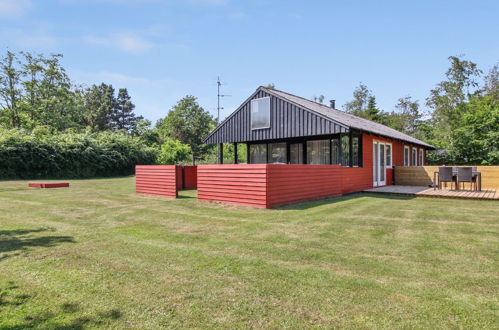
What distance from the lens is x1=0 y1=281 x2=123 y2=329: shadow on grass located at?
7.44 feet

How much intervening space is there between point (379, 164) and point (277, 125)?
5608 millimetres

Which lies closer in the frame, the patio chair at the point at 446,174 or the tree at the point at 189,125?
the patio chair at the point at 446,174

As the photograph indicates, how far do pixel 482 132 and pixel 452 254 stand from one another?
21661mm

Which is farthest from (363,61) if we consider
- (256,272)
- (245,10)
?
(256,272)

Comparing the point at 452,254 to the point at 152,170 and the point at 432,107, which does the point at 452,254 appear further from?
the point at 432,107

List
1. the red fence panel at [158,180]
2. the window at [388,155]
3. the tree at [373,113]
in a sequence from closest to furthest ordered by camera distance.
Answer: the red fence panel at [158,180], the window at [388,155], the tree at [373,113]

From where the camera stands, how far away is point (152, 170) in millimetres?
11375

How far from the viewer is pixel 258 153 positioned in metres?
16.7

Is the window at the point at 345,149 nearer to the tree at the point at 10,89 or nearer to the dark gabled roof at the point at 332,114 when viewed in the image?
the dark gabled roof at the point at 332,114

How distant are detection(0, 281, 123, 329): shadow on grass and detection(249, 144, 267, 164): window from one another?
46.1 feet

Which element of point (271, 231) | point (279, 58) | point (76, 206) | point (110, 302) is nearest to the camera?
point (110, 302)

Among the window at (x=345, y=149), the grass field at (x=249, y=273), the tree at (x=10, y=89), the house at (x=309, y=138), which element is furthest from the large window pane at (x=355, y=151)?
the tree at (x=10, y=89)

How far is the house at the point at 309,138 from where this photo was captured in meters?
12.5

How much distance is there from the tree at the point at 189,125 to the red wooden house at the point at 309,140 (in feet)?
111
